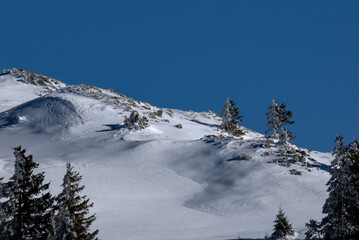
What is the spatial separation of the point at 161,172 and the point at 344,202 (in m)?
23.5

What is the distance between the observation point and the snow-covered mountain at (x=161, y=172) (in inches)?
1093

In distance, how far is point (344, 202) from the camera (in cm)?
1747

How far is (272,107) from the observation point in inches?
2254

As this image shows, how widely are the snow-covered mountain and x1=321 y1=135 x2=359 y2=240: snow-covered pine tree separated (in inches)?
295

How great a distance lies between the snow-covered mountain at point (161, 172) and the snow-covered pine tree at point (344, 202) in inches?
295

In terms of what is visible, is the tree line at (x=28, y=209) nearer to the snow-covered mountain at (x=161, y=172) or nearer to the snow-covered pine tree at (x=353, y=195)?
the snow-covered mountain at (x=161, y=172)

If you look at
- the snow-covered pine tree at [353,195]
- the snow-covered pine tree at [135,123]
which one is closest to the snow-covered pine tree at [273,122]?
the snow-covered pine tree at [135,123]

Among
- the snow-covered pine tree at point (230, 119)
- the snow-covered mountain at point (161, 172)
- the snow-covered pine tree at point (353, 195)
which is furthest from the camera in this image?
the snow-covered pine tree at point (230, 119)

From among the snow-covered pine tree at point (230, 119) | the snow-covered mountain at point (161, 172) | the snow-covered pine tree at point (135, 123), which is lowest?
the snow-covered mountain at point (161, 172)

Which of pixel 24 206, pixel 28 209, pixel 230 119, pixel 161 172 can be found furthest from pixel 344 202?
pixel 230 119

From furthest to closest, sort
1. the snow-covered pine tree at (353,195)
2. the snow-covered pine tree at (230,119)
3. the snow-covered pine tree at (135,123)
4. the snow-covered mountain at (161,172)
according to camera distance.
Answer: the snow-covered pine tree at (230,119)
the snow-covered pine tree at (135,123)
the snow-covered mountain at (161,172)
the snow-covered pine tree at (353,195)

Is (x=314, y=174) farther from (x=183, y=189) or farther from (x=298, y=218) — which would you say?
(x=183, y=189)

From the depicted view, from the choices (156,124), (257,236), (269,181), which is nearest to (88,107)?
(156,124)

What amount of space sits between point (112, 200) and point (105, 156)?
39.5 ft
